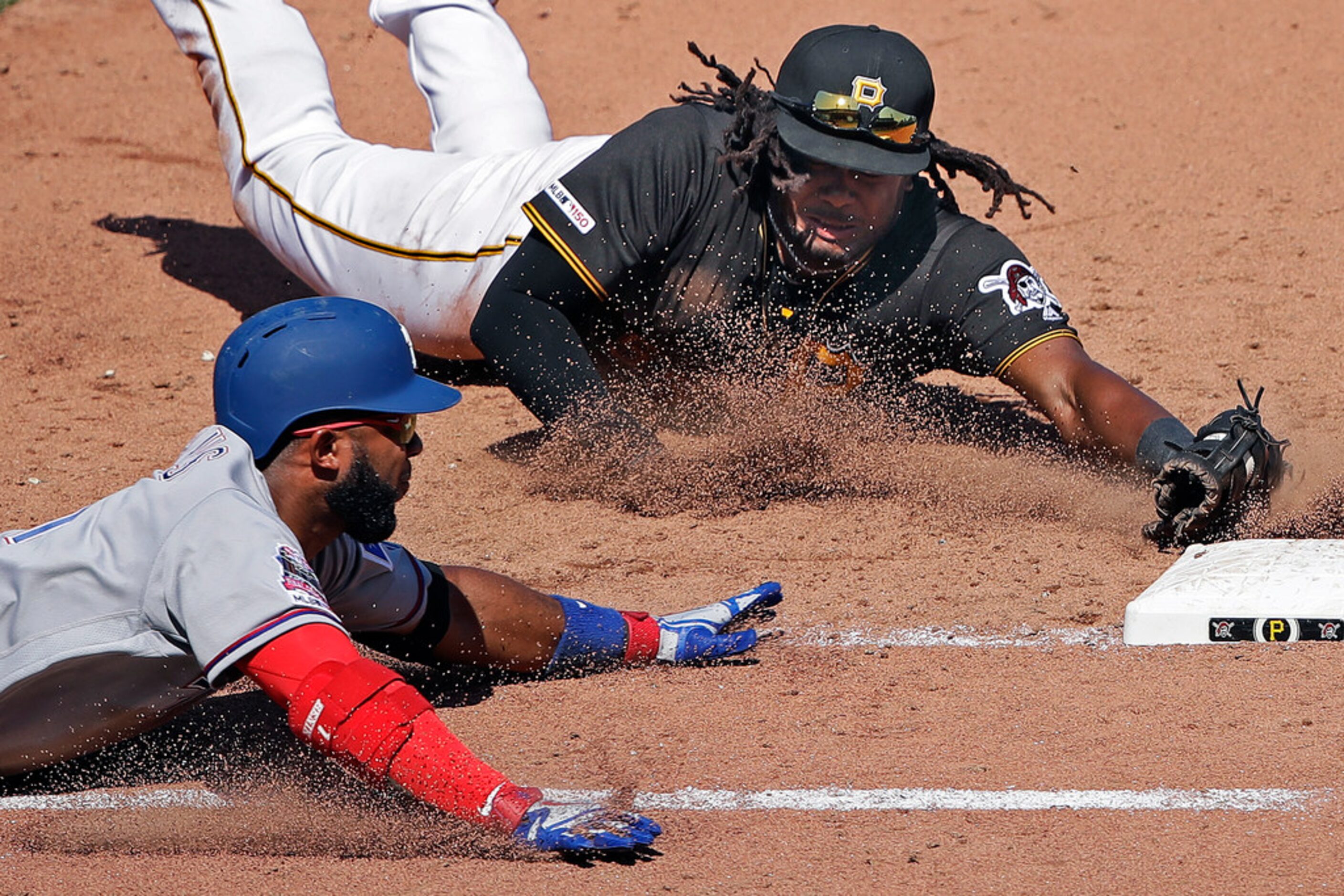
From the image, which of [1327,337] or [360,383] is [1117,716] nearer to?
[360,383]

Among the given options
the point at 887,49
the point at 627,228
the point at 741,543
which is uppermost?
the point at 887,49

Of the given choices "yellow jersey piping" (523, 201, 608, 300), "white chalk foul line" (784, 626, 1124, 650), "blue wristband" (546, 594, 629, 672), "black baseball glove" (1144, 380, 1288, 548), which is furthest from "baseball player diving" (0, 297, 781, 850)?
"black baseball glove" (1144, 380, 1288, 548)

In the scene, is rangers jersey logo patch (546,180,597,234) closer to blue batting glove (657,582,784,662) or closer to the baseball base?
blue batting glove (657,582,784,662)

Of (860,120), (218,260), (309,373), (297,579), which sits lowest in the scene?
(218,260)

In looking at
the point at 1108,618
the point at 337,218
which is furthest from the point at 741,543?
the point at 337,218

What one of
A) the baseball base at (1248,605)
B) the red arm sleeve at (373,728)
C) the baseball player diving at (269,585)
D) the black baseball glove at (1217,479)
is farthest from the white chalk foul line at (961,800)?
the black baseball glove at (1217,479)

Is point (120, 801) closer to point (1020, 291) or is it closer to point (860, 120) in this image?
point (860, 120)

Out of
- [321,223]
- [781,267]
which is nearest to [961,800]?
[781,267]
